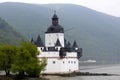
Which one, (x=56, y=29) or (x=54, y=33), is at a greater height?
(x=56, y=29)

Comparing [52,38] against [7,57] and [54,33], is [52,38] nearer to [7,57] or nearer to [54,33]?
[54,33]

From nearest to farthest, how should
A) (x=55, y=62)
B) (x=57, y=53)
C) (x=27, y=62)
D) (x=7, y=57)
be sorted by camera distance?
(x=27, y=62), (x=7, y=57), (x=57, y=53), (x=55, y=62)

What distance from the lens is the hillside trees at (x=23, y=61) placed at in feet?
198

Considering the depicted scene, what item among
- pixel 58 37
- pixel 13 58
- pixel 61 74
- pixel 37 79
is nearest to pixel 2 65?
pixel 13 58

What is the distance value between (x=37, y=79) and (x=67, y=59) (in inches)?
843

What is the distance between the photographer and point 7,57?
64125mm

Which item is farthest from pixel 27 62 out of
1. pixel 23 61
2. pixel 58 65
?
pixel 58 65

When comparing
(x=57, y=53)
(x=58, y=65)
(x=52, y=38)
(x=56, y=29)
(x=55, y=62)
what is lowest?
(x=58, y=65)

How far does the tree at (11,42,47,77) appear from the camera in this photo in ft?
198

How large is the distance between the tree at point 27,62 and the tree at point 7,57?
2403mm

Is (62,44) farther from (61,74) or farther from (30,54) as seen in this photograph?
(30,54)

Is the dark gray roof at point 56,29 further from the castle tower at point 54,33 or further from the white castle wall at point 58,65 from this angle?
the white castle wall at point 58,65

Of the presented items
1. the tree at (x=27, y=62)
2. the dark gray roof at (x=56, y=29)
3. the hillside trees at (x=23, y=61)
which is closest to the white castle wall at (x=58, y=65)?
the dark gray roof at (x=56, y=29)

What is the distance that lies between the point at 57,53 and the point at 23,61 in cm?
1607
